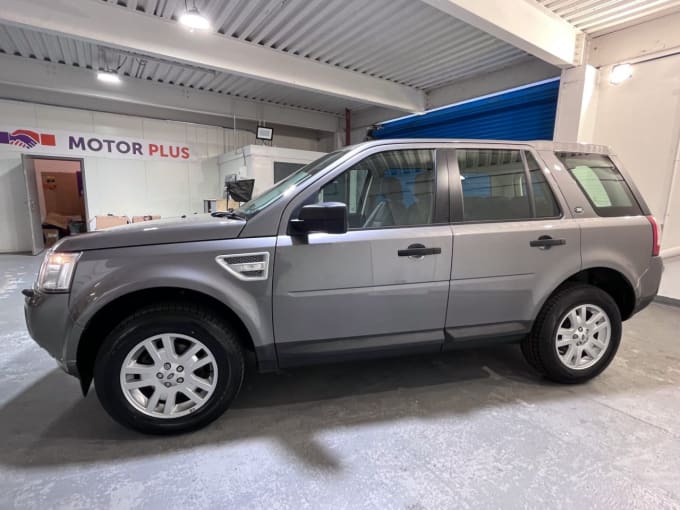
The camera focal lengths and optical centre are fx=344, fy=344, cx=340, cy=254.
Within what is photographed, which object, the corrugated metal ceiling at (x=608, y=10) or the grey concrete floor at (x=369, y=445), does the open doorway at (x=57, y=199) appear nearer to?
the grey concrete floor at (x=369, y=445)

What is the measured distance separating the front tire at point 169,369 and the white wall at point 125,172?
8.11 metres

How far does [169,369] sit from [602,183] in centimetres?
301

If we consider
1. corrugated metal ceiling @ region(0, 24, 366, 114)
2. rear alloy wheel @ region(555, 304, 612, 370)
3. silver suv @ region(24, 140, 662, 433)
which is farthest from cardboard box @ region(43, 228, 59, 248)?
rear alloy wheel @ region(555, 304, 612, 370)

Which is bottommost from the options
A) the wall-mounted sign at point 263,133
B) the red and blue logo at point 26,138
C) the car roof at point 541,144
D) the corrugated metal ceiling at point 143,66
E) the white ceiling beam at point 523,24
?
the car roof at point 541,144

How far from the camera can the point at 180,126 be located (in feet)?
29.3

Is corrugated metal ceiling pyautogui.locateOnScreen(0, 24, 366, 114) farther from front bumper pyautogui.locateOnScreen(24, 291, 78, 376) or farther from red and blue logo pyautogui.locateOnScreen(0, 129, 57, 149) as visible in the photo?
front bumper pyautogui.locateOnScreen(24, 291, 78, 376)

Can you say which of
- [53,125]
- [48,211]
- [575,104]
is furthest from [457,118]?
[48,211]

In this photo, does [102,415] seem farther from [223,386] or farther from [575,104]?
[575,104]

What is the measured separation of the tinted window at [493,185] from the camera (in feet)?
7.04

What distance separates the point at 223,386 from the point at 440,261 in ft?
4.59

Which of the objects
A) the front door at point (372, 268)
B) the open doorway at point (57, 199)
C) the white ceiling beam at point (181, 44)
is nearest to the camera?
the front door at point (372, 268)

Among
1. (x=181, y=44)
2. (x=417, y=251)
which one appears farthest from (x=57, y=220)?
(x=417, y=251)

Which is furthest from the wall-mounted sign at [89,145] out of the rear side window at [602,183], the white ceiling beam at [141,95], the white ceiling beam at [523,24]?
the rear side window at [602,183]

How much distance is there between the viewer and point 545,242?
2.16 meters
